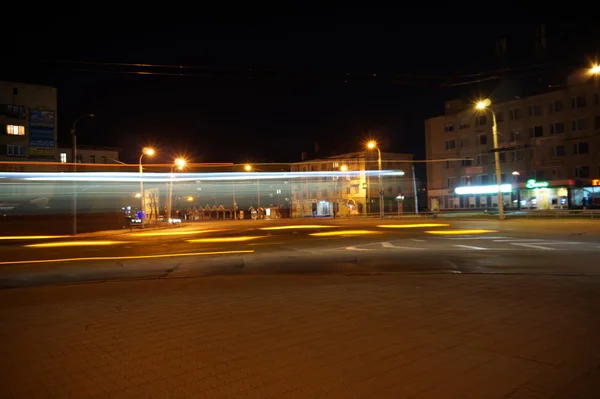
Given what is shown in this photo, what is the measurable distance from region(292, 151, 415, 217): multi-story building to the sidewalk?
5561 cm

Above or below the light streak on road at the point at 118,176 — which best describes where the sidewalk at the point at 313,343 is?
below

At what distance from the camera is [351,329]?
6402mm

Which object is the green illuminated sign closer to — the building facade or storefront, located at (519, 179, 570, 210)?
storefront, located at (519, 179, 570, 210)

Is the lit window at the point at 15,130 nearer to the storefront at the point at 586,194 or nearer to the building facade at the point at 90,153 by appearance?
the building facade at the point at 90,153

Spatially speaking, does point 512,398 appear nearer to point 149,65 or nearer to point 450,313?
point 450,313

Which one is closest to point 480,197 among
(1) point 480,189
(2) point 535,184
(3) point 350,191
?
(1) point 480,189

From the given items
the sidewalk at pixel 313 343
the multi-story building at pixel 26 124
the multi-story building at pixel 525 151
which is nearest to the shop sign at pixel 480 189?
the multi-story building at pixel 525 151

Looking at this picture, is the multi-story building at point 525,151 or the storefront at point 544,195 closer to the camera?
the multi-story building at point 525,151

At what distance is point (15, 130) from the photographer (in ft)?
187

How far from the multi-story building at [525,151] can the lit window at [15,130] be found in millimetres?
51406

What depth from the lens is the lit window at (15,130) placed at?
56.4 metres

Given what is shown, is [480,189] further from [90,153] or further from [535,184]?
[90,153]

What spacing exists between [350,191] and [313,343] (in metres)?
63.5

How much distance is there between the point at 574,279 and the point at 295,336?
23.1ft
